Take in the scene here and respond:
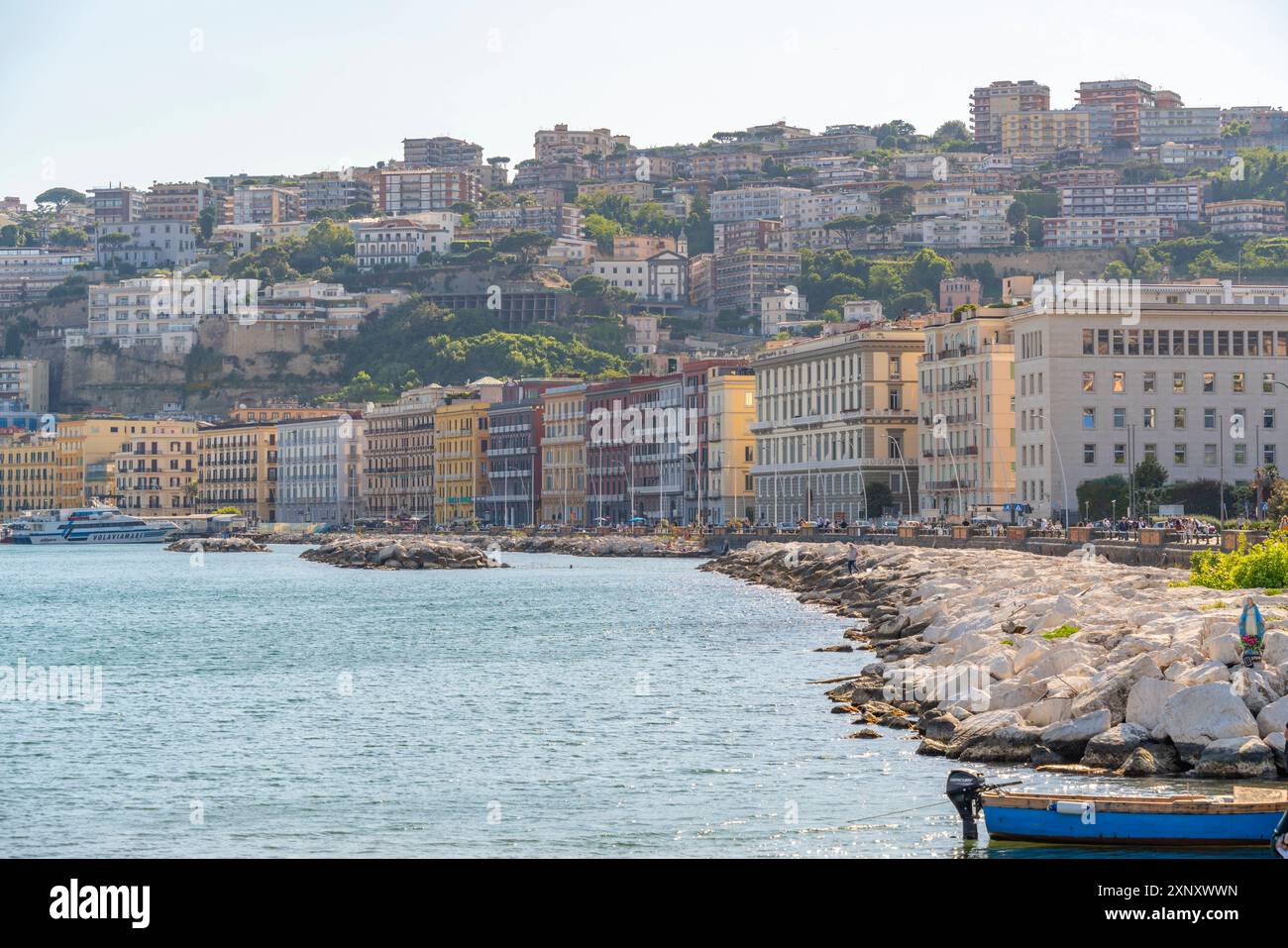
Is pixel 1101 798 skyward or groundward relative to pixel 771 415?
groundward

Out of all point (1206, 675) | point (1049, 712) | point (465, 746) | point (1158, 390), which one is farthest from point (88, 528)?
point (1206, 675)

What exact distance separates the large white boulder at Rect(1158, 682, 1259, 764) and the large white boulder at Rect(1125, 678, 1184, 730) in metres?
0.41

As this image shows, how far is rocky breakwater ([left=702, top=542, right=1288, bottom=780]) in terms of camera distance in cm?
2569

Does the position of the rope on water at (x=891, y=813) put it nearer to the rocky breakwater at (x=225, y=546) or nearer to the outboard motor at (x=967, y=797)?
the outboard motor at (x=967, y=797)

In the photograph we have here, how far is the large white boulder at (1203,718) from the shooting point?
1005 inches

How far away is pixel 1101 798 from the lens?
21812 millimetres

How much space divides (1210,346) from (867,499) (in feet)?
82.1

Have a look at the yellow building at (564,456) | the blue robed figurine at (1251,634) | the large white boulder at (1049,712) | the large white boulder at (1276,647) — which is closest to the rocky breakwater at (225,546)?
the yellow building at (564,456)

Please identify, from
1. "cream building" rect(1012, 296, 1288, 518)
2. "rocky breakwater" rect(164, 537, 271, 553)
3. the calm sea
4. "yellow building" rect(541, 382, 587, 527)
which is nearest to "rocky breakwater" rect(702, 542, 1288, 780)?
the calm sea

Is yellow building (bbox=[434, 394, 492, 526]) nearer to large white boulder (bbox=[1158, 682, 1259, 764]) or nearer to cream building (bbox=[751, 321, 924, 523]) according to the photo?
cream building (bbox=[751, 321, 924, 523])

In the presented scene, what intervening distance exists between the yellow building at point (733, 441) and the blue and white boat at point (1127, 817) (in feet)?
357
